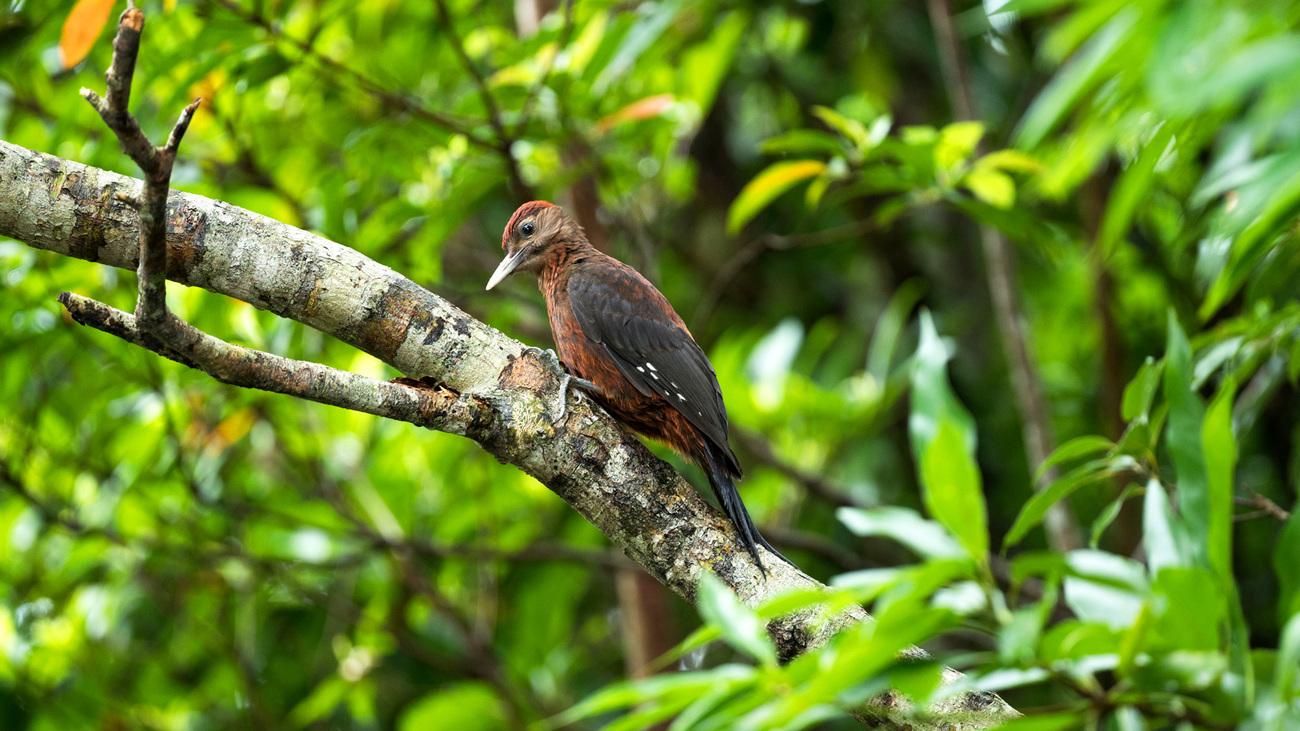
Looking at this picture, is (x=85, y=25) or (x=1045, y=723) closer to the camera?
(x=1045, y=723)

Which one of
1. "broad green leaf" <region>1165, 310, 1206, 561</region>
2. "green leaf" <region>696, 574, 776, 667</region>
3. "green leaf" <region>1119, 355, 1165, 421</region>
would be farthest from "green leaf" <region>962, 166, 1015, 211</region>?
"green leaf" <region>696, 574, 776, 667</region>

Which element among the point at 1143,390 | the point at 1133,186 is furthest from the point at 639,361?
the point at 1133,186

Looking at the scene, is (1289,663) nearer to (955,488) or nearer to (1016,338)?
(955,488)

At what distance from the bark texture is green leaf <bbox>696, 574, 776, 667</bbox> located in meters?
0.59

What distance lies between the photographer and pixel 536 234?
117 inches

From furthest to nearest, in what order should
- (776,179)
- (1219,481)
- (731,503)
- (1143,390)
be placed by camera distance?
(776,179), (731,503), (1143,390), (1219,481)

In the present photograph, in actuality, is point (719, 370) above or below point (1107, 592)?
above

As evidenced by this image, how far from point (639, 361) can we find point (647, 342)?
0.26 ft

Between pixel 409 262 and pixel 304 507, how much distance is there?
97cm

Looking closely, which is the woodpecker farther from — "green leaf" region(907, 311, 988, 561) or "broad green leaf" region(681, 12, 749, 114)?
"green leaf" region(907, 311, 988, 561)

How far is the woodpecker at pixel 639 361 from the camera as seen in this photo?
2.32m

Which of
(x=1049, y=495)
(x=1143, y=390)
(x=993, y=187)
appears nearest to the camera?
(x=1049, y=495)

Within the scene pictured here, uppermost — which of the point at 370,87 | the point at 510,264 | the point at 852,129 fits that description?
the point at 370,87

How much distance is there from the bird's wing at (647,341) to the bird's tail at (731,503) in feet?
0.16
